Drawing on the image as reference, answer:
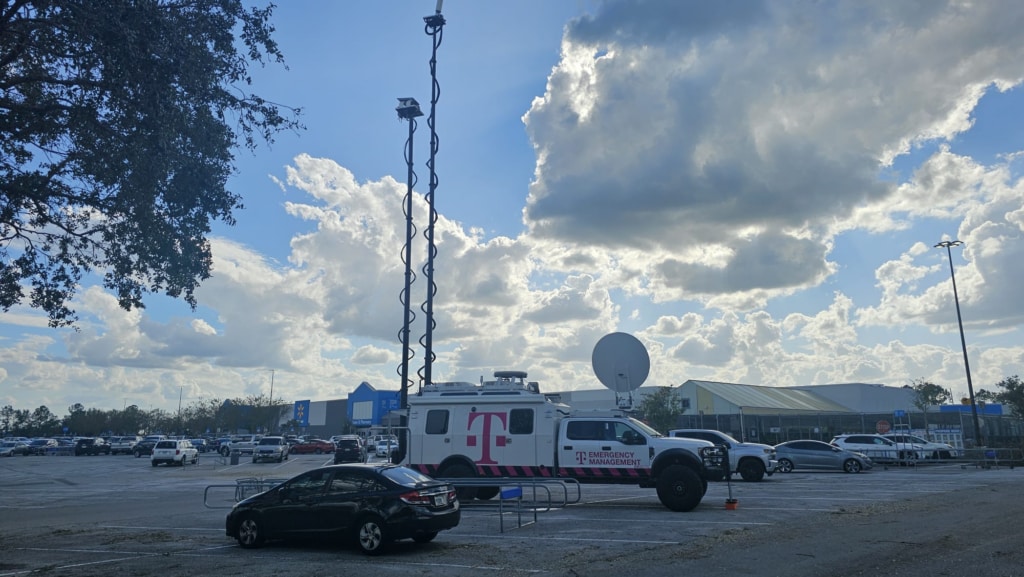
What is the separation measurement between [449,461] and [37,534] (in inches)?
335

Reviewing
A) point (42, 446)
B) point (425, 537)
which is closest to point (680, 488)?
point (425, 537)

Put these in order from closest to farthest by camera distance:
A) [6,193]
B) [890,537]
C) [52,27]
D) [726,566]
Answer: [726,566] < [890,537] < [52,27] < [6,193]

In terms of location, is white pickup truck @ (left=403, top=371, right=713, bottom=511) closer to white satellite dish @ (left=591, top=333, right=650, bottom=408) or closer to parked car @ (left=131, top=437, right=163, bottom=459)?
white satellite dish @ (left=591, top=333, right=650, bottom=408)

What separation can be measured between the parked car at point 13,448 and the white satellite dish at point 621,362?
70756mm

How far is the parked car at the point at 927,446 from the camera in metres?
36.6

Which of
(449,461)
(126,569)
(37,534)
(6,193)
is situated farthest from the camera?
(449,461)

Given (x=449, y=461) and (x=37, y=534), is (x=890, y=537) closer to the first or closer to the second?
(x=449, y=461)

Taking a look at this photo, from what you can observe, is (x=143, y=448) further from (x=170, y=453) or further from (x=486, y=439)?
(x=486, y=439)

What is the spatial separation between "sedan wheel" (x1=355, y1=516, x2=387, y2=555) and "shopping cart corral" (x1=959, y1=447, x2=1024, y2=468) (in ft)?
101

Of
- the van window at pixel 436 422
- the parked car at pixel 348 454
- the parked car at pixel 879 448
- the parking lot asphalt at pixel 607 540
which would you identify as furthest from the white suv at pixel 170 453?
the parked car at pixel 879 448

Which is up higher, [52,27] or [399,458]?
[52,27]

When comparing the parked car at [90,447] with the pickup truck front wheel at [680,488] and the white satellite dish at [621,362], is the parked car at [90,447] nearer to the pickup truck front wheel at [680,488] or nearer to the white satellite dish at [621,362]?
the white satellite dish at [621,362]

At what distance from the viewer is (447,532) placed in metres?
13.7

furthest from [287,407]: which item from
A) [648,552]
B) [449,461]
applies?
[648,552]
